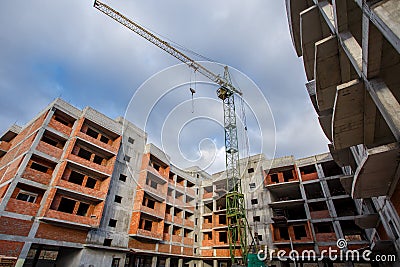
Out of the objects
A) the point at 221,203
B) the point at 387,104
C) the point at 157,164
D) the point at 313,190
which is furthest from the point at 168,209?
the point at 387,104

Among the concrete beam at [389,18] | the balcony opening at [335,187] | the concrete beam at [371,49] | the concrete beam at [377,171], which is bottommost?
the concrete beam at [377,171]

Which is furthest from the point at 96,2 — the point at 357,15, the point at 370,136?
the point at 370,136

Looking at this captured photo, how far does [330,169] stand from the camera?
27.9 metres

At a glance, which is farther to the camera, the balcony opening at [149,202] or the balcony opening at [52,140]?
the balcony opening at [149,202]

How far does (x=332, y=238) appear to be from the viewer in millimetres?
22594

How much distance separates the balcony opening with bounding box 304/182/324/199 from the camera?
27.1 metres

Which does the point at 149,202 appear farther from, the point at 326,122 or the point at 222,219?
the point at 326,122

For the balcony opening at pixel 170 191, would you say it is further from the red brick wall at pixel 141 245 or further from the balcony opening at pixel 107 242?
the balcony opening at pixel 107 242

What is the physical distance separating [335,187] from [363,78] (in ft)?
88.3

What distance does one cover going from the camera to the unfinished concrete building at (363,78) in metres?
4.01

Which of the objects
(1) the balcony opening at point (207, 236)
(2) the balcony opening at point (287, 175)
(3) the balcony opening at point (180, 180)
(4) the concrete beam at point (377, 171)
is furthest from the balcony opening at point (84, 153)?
(2) the balcony opening at point (287, 175)

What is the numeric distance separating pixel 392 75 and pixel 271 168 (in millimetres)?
26986

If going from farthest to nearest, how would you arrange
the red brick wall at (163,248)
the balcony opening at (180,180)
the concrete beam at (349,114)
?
the balcony opening at (180,180), the red brick wall at (163,248), the concrete beam at (349,114)

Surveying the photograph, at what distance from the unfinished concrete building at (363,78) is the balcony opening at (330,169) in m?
23.1
